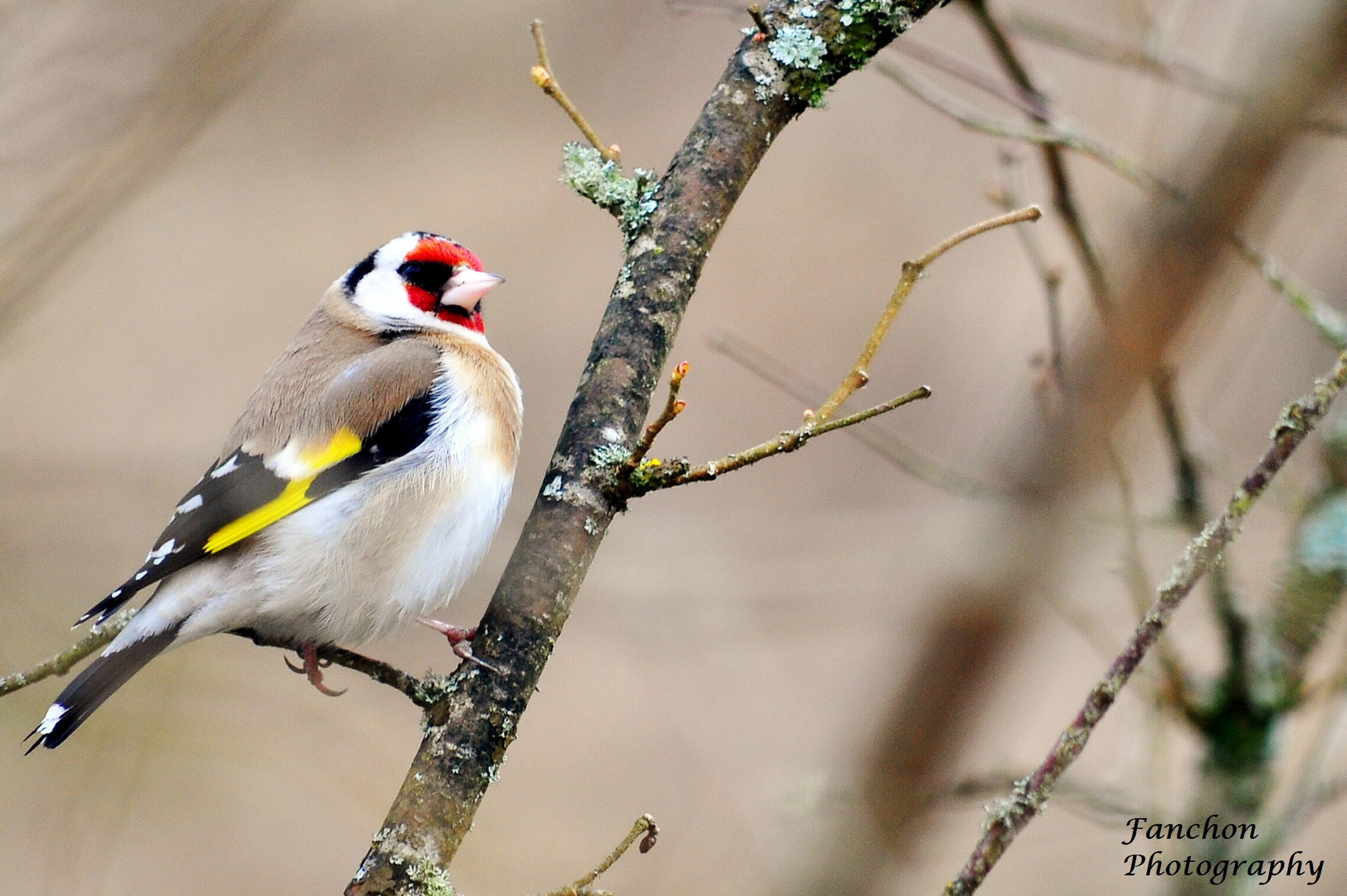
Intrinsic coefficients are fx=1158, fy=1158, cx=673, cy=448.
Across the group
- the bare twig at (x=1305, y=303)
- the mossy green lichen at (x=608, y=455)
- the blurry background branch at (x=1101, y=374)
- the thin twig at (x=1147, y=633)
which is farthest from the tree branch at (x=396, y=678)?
the bare twig at (x=1305, y=303)

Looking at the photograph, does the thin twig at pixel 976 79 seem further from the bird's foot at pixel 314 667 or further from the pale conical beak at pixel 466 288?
the bird's foot at pixel 314 667

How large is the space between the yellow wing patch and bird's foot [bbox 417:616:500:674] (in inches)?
18.6

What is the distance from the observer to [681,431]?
21.9 feet

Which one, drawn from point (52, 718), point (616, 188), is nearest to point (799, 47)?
point (616, 188)

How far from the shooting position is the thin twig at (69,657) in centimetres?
252

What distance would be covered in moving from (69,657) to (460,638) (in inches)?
35.9

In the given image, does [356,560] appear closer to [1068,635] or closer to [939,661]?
[939,661]

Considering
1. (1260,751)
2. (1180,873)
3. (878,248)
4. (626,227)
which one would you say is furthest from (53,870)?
(878,248)

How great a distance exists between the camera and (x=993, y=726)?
15.7 feet

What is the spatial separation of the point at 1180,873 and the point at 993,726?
183 centimetres

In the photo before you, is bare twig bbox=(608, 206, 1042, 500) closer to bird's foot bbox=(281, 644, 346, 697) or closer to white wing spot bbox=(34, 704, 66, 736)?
bird's foot bbox=(281, 644, 346, 697)

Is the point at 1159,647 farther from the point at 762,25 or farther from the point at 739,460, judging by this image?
the point at 762,25

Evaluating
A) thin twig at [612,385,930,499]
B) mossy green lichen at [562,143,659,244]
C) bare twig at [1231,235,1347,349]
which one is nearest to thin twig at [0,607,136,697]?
thin twig at [612,385,930,499]

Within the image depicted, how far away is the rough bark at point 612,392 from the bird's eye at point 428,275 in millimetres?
1582
